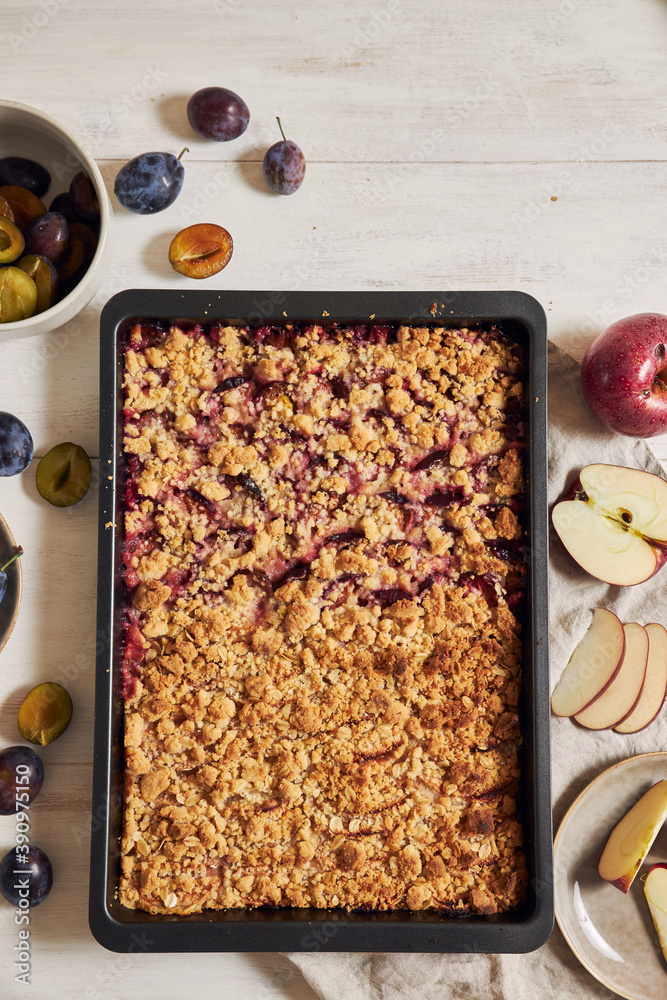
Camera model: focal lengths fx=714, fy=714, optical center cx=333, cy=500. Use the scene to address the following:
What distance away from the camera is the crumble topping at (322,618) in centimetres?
135

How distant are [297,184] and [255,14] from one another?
1.32 ft

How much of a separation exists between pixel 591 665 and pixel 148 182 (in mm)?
1391

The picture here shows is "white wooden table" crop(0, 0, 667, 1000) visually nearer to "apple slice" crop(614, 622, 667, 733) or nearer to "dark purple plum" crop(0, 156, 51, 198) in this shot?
"dark purple plum" crop(0, 156, 51, 198)

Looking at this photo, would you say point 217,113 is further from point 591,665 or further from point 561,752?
point 561,752

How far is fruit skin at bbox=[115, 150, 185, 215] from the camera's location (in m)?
1.51

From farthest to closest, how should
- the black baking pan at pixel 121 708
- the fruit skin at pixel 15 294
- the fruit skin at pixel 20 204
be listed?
the fruit skin at pixel 20 204, the fruit skin at pixel 15 294, the black baking pan at pixel 121 708

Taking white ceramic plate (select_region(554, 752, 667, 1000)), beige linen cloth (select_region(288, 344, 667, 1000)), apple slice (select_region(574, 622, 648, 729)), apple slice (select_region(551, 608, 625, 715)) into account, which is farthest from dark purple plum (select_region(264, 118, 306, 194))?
white ceramic plate (select_region(554, 752, 667, 1000))

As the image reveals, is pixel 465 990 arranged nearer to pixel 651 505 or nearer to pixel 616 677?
pixel 616 677

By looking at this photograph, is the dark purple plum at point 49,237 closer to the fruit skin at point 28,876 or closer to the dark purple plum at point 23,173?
the dark purple plum at point 23,173

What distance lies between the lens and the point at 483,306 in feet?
4.41

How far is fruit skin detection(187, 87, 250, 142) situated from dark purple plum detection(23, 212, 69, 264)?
0.36 meters

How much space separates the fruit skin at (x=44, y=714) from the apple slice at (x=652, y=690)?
3.83ft

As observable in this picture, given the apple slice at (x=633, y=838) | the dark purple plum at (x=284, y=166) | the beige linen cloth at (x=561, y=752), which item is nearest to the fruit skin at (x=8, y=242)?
the dark purple plum at (x=284, y=166)

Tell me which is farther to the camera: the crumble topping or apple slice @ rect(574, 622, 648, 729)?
apple slice @ rect(574, 622, 648, 729)
